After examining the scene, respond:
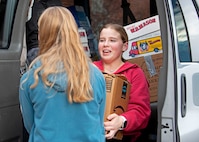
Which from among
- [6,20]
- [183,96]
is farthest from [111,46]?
[6,20]

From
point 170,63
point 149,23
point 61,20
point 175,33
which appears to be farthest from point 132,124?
point 149,23

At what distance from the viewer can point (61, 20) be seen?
1.85 meters

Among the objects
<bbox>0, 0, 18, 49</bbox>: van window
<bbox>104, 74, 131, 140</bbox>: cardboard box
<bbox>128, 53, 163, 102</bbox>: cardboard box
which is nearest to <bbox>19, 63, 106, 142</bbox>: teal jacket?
<bbox>0, 0, 18, 49</bbox>: van window

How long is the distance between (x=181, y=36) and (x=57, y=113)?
4.12 ft

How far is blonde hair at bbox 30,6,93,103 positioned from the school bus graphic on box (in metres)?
1.76

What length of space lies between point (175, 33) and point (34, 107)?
3.87ft

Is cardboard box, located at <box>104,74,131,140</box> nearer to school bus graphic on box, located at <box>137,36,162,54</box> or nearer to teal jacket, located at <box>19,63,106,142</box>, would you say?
teal jacket, located at <box>19,63,106,142</box>

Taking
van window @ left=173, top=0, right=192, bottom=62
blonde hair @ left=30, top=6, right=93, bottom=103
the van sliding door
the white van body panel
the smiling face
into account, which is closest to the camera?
blonde hair @ left=30, top=6, right=93, bottom=103

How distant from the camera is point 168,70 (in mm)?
2504

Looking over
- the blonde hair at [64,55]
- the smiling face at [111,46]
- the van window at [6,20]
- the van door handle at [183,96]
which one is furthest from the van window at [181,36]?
the van window at [6,20]

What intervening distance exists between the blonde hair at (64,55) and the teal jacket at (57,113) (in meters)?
0.04

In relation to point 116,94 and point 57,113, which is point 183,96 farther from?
point 57,113

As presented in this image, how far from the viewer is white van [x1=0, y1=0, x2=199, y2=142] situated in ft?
6.91

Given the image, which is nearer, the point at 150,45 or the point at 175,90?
the point at 175,90
